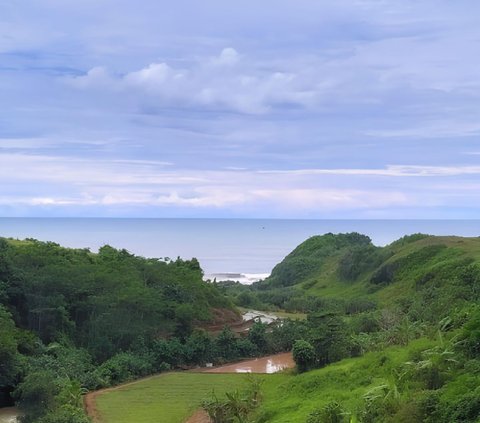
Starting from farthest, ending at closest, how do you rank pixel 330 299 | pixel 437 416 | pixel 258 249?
pixel 258 249 → pixel 330 299 → pixel 437 416

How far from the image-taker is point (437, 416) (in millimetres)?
13102

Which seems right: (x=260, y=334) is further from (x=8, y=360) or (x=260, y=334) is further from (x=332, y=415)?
(x=332, y=415)

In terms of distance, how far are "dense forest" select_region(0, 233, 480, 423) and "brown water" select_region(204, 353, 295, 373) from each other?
1.11m

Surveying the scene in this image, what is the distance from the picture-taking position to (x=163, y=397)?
79.1ft

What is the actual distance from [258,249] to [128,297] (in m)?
100

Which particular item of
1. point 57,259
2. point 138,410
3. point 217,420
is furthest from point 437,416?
point 57,259

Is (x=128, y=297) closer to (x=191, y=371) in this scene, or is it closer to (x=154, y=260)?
(x=191, y=371)

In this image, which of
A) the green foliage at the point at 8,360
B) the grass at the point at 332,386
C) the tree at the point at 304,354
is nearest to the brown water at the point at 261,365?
the tree at the point at 304,354

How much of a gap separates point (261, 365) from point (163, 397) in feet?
25.6

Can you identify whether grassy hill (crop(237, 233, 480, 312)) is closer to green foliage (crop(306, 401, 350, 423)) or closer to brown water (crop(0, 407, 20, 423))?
green foliage (crop(306, 401, 350, 423))

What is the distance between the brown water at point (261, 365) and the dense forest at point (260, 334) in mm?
1114

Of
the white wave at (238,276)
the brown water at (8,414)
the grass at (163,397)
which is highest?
the white wave at (238,276)

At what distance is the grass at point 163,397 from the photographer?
21172 mm

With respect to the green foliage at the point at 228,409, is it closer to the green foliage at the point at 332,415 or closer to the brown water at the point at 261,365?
the green foliage at the point at 332,415
